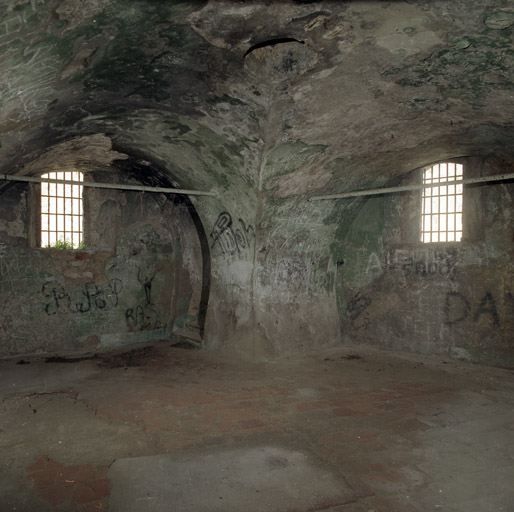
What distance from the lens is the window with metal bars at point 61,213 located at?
8625 millimetres

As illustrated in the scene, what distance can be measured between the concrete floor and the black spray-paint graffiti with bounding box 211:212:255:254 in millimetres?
1935

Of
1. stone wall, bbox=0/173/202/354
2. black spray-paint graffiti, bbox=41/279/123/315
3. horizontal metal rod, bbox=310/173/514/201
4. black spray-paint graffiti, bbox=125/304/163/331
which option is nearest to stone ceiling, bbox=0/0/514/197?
horizontal metal rod, bbox=310/173/514/201

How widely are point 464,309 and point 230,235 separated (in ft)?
13.5

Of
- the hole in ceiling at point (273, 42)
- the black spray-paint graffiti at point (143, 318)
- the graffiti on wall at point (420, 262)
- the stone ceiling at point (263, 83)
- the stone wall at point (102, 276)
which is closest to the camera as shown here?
the stone ceiling at point (263, 83)

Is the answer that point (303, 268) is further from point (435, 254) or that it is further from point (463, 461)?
point (463, 461)

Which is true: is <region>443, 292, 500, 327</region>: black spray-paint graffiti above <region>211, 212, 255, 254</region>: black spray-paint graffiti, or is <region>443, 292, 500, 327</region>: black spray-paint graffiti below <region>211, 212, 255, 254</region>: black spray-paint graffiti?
below

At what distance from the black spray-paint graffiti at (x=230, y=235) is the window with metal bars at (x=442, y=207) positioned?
3267mm

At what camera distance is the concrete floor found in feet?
11.2

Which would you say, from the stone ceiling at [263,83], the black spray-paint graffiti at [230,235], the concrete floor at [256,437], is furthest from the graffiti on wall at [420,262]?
the black spray-paint graffiti at [230,235]

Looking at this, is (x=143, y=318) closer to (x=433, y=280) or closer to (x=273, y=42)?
(x=433, y=280)

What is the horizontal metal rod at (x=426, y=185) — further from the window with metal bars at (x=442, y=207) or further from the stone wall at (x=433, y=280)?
the window with metal bars at (x=442, y=207)

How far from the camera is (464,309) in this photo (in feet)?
25.2

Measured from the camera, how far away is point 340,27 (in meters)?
3.90

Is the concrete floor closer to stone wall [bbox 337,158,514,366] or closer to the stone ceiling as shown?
stone wall [bbox 337,158,514,366]
